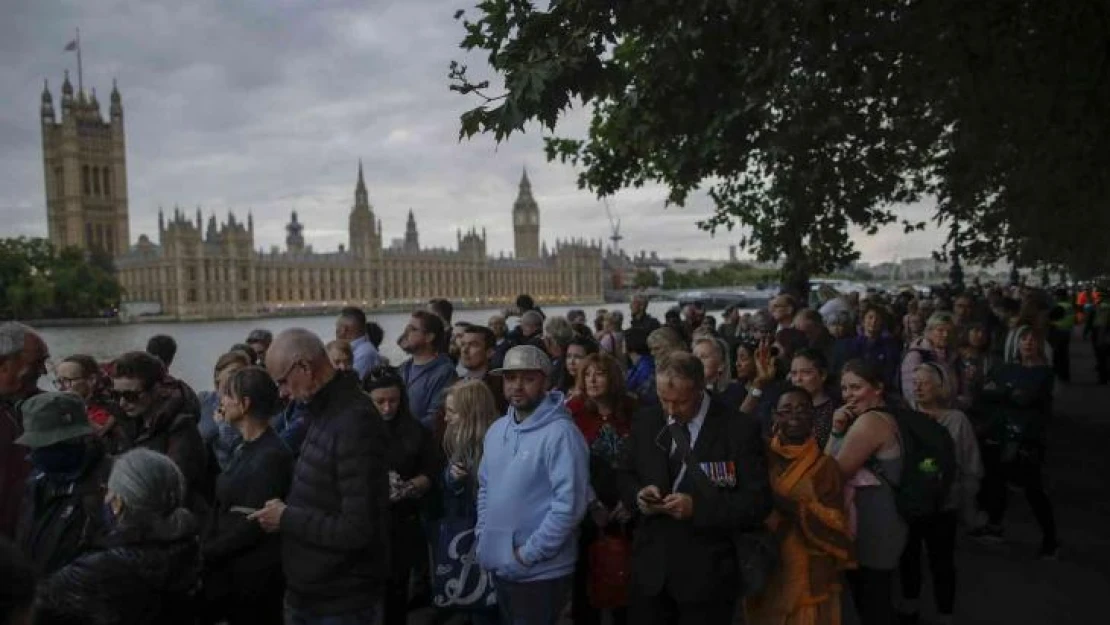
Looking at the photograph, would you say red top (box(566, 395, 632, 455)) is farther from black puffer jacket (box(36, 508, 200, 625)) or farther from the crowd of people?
black puffer jacket (box(36, 508, 200, 625))

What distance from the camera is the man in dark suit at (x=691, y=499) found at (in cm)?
348

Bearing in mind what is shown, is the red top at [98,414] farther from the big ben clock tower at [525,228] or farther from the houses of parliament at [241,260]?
the big ben clock tower at [525,228]

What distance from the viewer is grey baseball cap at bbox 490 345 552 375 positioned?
3838mm

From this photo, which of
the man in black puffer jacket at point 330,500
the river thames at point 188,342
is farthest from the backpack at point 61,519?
the river thames at point 188,342

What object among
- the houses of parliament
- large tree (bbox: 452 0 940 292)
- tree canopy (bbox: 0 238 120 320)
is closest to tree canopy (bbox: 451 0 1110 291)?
large tree (bbox: 452 0 940 292)

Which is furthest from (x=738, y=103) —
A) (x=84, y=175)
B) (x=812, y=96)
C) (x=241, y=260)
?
(x=84, y=175)

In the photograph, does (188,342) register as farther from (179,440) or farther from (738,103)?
(179,440)

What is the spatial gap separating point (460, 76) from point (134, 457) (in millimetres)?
3055

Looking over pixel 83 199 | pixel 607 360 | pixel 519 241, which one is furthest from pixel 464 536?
pixel 519 241

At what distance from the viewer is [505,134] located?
494 cm

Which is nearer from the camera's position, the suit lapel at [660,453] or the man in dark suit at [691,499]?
the man in dark suit at [691,499]

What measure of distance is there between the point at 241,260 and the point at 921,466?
11032 cm

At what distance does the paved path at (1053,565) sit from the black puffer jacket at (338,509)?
2.08m

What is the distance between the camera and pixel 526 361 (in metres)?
3.87
